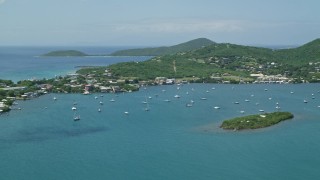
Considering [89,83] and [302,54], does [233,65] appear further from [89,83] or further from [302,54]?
[89,83]

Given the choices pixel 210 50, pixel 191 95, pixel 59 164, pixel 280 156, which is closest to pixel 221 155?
pixel 280 156

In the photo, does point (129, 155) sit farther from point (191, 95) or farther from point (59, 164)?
point (191, 95)

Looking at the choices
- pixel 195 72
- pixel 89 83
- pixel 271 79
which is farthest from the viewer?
pixel 195 72

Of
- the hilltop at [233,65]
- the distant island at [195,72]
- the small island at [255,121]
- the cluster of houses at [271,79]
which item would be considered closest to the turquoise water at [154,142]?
the small island at [255,121]

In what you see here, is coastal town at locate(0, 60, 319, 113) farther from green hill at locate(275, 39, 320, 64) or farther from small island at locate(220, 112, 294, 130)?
small island at locate(220, 112, 294, 130)

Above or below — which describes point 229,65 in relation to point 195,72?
above

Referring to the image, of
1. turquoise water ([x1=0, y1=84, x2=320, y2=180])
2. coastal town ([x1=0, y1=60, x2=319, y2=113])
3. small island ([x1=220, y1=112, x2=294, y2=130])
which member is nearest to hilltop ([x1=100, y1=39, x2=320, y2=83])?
coastal town ([x1=0, y1=60, x2=319, y2=113])

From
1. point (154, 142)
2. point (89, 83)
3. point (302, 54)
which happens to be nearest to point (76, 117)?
point (154, 142)
